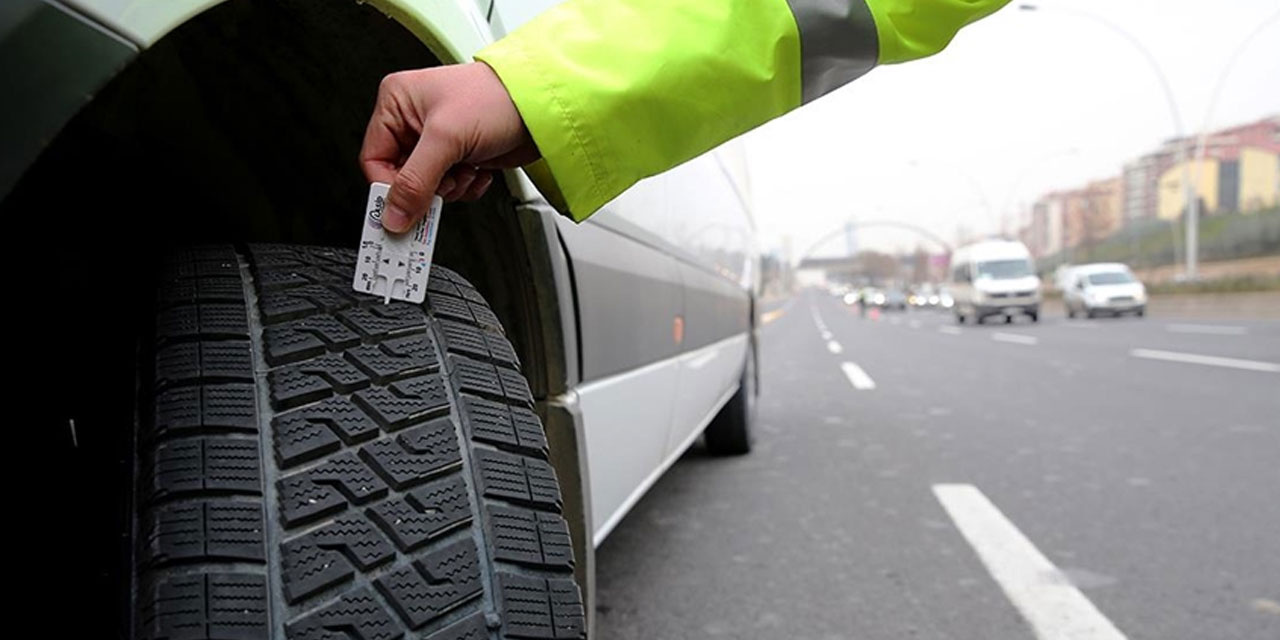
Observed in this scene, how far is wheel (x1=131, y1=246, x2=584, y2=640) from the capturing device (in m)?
0.93

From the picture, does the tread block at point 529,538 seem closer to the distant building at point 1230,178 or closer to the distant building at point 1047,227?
the distant building at point 1230,178

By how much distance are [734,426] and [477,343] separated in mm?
4060

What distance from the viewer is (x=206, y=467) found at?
3.19 feet

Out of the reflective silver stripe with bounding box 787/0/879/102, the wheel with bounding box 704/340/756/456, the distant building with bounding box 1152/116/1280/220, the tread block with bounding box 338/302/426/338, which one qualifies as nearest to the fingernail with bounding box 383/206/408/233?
the tread block with bounding box 338/302/426/338

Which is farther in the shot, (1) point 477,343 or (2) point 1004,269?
(2) point 1004,269

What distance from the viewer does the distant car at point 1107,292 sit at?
2669 cm

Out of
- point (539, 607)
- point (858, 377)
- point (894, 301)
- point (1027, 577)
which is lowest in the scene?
point (894, 301)

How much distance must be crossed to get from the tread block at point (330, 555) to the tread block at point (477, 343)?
0.27m

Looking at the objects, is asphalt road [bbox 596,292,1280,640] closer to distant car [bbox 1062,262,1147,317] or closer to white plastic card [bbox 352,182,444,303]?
white plastic card [bbox 352,182,444,303]

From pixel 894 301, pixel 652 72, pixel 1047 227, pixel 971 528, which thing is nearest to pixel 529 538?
pixel 652 72

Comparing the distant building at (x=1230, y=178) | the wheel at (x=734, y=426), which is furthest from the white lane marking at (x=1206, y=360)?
the distant building at (x=1230, y=178)

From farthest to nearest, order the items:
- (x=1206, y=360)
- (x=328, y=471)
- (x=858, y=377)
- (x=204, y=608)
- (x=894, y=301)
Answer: (x=894, y=301) < (x=1206, y=360) < (x=858, y=377) < (x=328, y=471) < (x=204, y=608)

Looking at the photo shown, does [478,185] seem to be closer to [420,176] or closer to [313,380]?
[420,176]

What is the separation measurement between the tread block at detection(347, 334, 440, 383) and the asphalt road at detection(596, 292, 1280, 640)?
1514 mm
